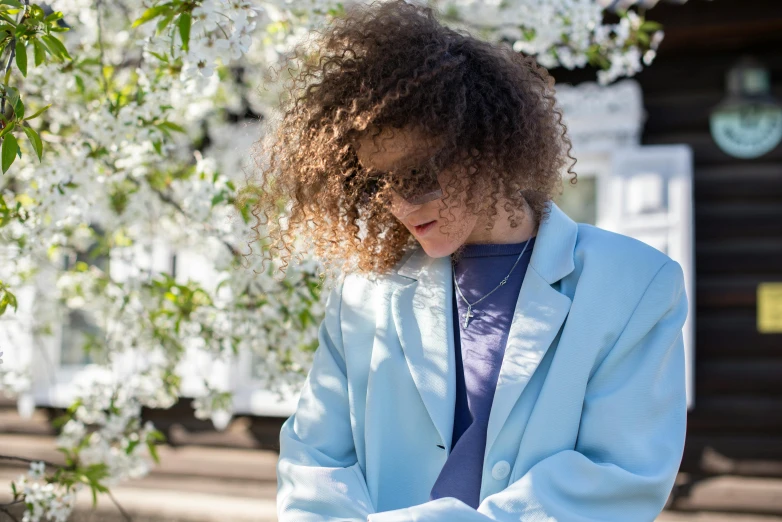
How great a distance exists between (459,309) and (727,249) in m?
2.89

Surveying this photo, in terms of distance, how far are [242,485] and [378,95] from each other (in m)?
3.74

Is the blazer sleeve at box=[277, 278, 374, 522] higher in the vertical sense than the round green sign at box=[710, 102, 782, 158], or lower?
lower

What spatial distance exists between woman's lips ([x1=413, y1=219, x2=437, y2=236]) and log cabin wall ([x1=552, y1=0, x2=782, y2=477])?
294 centimetres

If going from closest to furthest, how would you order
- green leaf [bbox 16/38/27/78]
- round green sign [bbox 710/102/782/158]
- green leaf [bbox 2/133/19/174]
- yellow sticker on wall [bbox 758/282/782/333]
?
green leaf [bbox 2/133/19/174] < green leaf [bbox 16/38/27/78] < round green sign [bbox 710/102/782/158] < yellow sticker on wall [bbox 758/282/782/333]

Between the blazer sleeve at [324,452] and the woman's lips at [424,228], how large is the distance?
288mm

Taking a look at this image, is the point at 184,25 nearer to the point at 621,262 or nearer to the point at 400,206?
the point at 400,206

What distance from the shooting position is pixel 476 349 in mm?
1602

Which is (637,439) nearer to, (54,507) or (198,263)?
(54,507)

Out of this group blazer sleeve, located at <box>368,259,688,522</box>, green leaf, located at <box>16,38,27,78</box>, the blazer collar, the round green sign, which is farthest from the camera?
the round green sign

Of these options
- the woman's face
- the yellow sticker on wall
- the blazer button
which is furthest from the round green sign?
the blazer button

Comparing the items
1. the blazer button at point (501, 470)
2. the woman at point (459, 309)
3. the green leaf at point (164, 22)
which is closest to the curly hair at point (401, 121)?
the woman at point (459, 309)

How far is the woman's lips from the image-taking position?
5.02 ft

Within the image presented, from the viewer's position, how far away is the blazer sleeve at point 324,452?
1537 mm

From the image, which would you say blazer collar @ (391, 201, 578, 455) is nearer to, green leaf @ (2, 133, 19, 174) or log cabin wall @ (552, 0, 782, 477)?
green leaf @ (2, 133, 19, 174)
